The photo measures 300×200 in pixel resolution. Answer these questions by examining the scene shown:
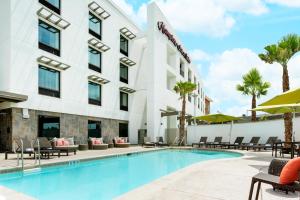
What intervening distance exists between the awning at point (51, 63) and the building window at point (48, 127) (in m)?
3.29

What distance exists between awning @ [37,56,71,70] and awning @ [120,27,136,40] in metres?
9.14

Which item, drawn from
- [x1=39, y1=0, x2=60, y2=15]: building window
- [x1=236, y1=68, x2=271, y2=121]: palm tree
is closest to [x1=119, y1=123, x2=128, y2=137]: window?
[x1=39, y1=0, x2=60, y2=15]: building window

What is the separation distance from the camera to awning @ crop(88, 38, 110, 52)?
843 inches

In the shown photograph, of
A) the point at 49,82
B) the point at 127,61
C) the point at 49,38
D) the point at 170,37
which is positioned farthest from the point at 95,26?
the point at 170,37

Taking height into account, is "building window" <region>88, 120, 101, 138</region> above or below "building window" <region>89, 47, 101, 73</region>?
below

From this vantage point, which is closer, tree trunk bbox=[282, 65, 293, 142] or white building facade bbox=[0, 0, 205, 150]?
tree trunk bbox=[282, 65, 293, 142]

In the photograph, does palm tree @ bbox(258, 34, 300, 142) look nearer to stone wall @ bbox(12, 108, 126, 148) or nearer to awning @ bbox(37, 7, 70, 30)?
awning @ bbox(37, 7, 70, 30)

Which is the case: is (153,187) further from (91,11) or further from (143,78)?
(143,78)

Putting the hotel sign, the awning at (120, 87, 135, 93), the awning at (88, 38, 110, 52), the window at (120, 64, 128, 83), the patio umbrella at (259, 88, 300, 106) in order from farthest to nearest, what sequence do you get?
1. the hotel sign
2. the window at (120, 64, 128, 83)
3. the awning at (120, 87, 135, 93)
4. the awning at (88, 38, 110, 52)
5. the patio umbrella at (259, 88, 300, 106)

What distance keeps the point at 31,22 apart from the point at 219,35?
11430 mm

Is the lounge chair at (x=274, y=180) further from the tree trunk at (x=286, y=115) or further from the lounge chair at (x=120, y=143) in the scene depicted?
the lounge chair at (x=120, y=143)

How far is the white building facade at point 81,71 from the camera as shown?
15.4 m

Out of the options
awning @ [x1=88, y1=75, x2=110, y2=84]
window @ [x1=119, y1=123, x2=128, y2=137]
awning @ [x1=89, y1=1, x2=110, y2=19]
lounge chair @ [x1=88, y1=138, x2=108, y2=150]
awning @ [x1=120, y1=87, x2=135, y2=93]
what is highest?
awning @ [x1=89, y1=1, x2=110, y2=19]

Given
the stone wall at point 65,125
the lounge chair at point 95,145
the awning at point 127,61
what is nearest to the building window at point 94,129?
the stone wall at point 65,125
